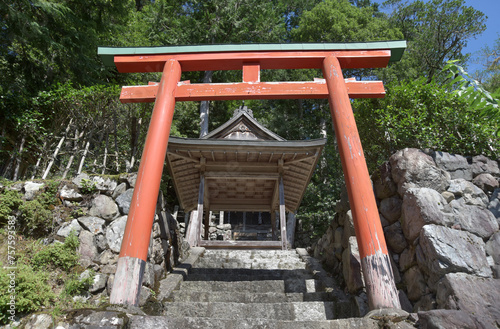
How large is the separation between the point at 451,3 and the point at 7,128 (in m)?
20.0

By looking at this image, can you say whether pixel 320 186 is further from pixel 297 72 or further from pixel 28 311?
pixel 28 311

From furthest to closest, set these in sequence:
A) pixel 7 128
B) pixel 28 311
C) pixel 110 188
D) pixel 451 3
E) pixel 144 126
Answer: pixel 451 3, pixel 144 126, pixel 7 128, pixel 110 188, pixel 28 311

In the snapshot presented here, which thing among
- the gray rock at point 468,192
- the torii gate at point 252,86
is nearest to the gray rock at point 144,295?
the torii gate at point 252,86

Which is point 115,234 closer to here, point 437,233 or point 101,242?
point 101,242

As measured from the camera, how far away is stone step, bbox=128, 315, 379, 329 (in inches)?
122

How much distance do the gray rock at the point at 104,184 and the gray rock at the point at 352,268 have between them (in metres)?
4.56

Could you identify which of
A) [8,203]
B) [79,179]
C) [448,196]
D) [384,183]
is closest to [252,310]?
[384,183]

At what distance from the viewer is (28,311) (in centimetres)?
386

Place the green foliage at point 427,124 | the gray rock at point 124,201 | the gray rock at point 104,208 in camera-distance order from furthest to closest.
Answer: the green foliage at point 427,124, the gray rock at point 124,201, the gray rock at point 104,208

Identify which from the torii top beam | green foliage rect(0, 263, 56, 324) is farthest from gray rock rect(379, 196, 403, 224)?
green foliage rect(0, 263, 56, 324)

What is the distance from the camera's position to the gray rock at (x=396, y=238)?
503 centimetres

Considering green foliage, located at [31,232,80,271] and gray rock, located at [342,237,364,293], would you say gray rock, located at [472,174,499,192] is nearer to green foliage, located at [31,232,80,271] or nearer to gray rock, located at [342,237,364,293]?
gray rock, located at [342,237,364,293]

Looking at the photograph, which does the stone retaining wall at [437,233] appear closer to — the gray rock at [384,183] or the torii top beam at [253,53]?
the gray rock at [384,183]

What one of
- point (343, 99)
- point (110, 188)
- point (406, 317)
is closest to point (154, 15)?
point (110, 188)
